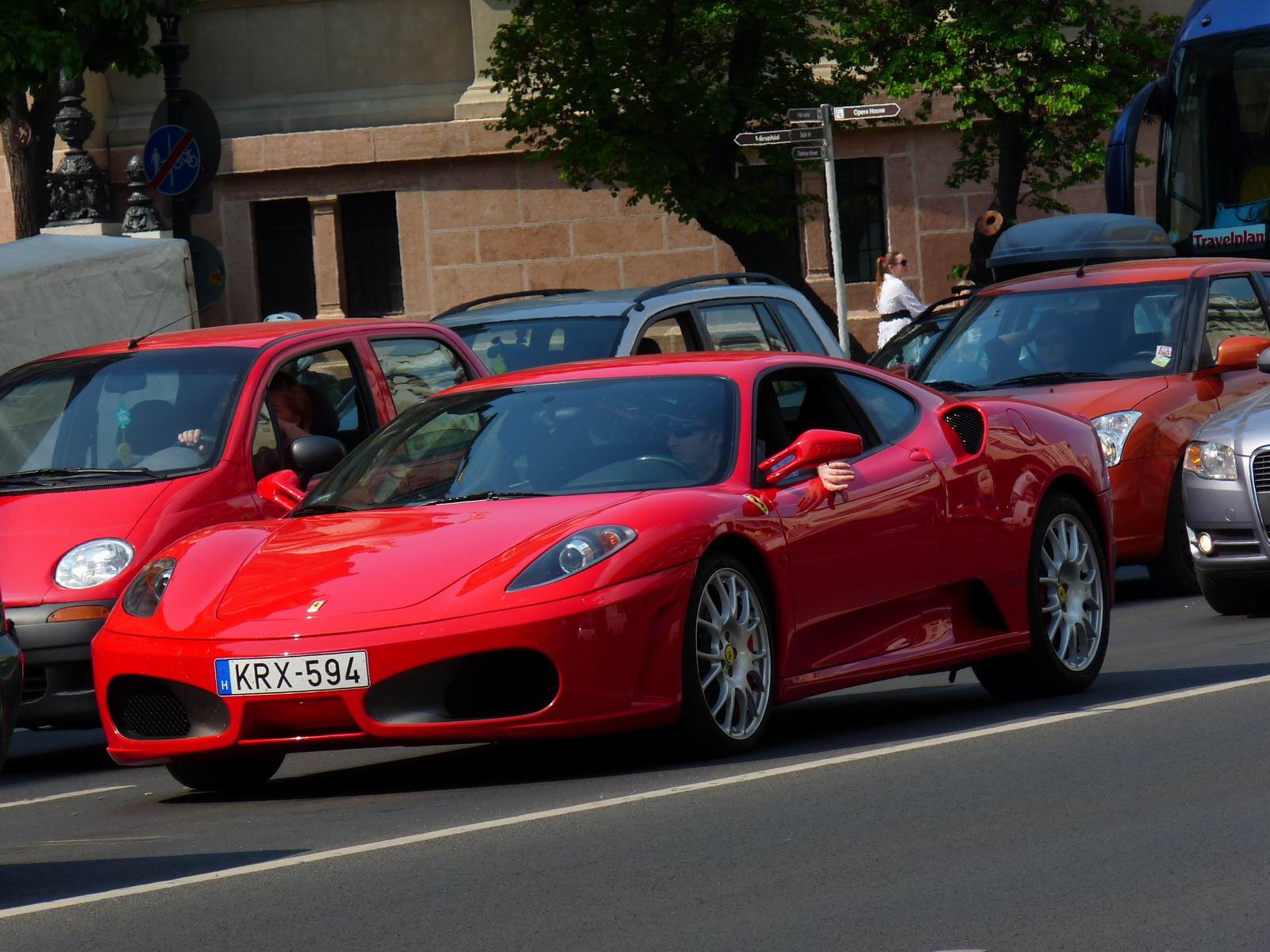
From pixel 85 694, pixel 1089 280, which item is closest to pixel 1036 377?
pixel 1089 280

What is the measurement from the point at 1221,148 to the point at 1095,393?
418 inches

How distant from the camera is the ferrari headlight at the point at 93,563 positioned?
9.43 m

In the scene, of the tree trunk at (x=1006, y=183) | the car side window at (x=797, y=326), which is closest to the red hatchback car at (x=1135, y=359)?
the car side window at (x=797, y=326)

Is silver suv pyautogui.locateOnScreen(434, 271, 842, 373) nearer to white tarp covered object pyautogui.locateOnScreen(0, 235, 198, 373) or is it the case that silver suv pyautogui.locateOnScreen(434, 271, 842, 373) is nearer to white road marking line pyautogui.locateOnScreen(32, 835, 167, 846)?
white tarp covered object pyautogui.locateOnScreen(0, 235, 198, 373)

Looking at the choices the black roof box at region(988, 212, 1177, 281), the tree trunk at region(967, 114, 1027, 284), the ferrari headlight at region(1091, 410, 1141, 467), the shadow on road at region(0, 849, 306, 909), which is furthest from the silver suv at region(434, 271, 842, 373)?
the tree trunk at region(967, 114, 1027, 284)

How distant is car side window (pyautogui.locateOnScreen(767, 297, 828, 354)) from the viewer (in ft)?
45.4

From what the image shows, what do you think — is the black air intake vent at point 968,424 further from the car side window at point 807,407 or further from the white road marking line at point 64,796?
the white road marking line at point 64,796

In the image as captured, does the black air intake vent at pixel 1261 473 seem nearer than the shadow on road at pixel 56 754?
No

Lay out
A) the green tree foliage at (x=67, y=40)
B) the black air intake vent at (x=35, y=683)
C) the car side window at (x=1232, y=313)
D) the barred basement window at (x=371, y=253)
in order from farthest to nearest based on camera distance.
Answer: the barred basement window at (x=371, y=253) → the green tree foliage at (x=67, y=40) → the car side window at (x=1232, y=313) → the black air intake vent at (x=35, y=683)

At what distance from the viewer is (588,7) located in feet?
87.1

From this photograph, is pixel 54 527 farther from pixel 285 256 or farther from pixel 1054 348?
pixel 285 256

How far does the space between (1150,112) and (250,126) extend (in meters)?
15.3

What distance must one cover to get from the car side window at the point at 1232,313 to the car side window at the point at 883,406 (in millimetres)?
5185

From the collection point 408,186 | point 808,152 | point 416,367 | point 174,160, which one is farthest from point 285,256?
point 416,367
